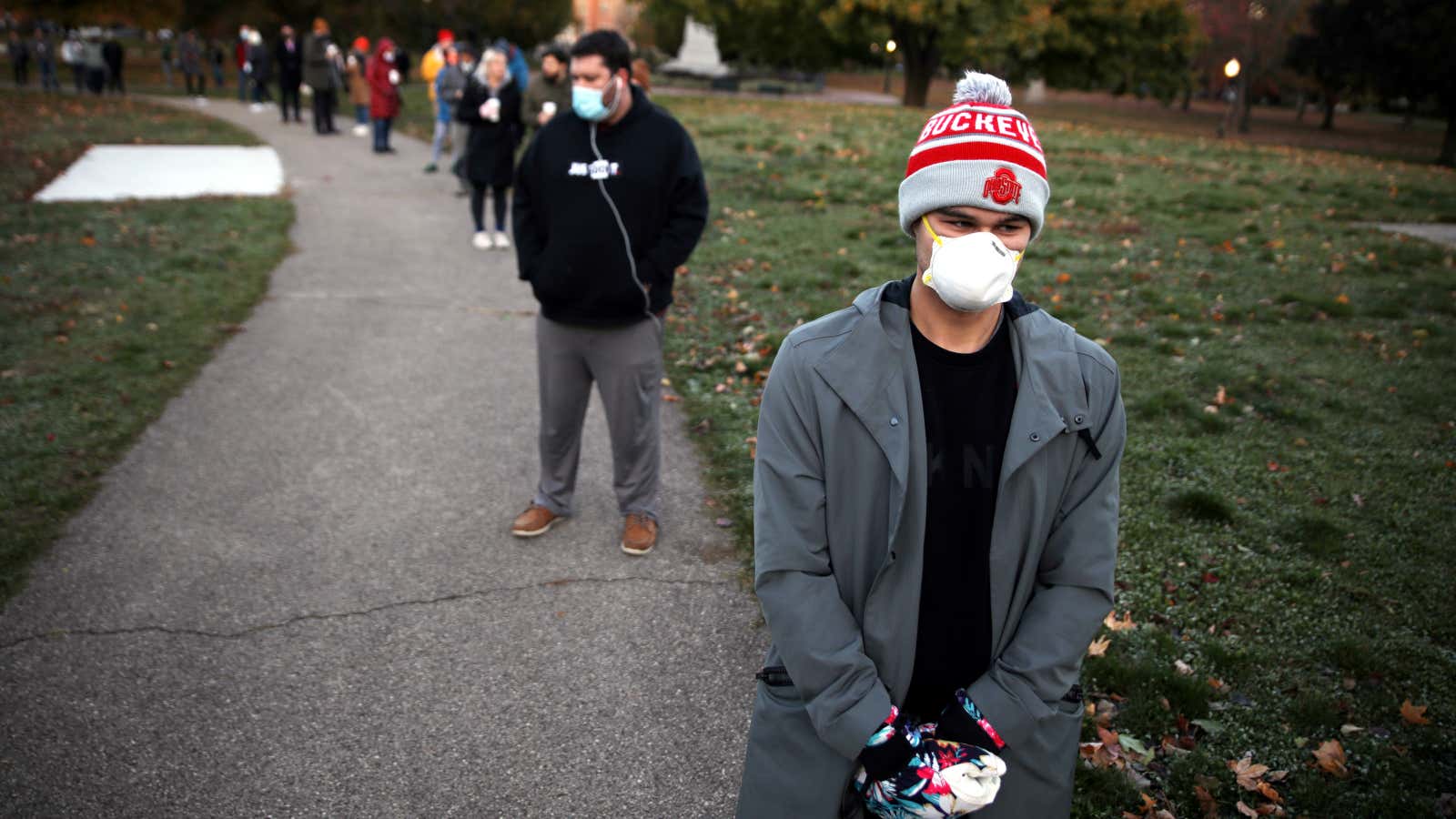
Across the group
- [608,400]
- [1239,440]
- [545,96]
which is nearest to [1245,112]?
[545,96]

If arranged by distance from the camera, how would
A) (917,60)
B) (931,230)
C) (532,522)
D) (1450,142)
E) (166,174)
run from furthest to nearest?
(917,60) → (1450,142) → (166,174) → (532,522) → (931,230)

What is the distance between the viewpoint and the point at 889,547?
2.00 metres

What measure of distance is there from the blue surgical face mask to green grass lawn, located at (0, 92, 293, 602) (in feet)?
10.6

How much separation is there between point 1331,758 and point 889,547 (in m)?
2.46

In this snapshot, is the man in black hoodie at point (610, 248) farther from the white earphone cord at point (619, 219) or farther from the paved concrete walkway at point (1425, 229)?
the paved concrete walkway at point (1425, 229)

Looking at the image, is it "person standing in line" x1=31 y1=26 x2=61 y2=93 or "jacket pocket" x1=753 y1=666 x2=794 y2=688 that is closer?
"jacket pocket" x1=753 y1=666 x2=794 y2=688

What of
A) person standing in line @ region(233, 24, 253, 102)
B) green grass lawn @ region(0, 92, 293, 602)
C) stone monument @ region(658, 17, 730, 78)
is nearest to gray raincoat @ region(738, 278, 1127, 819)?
green grass lawn @ region(0, 92, 293, 602)

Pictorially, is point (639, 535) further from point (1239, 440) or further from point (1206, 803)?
point (1239, 440)

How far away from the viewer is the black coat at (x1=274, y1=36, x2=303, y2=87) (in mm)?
21031

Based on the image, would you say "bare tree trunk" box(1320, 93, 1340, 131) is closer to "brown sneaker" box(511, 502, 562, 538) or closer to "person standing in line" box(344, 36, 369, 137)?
"person standing in line" box(344, 36, 369, 137)

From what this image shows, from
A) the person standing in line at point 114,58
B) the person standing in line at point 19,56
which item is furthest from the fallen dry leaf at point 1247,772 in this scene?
the person standing in line at point 19,56

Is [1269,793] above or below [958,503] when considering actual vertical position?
below

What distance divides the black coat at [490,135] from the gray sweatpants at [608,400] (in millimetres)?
5542

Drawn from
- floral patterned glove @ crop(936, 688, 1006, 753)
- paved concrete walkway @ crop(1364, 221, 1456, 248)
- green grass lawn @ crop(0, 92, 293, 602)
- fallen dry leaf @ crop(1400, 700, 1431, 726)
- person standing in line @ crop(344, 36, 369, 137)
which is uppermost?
person standing in line @ crop(344, 36, 369, 137)
